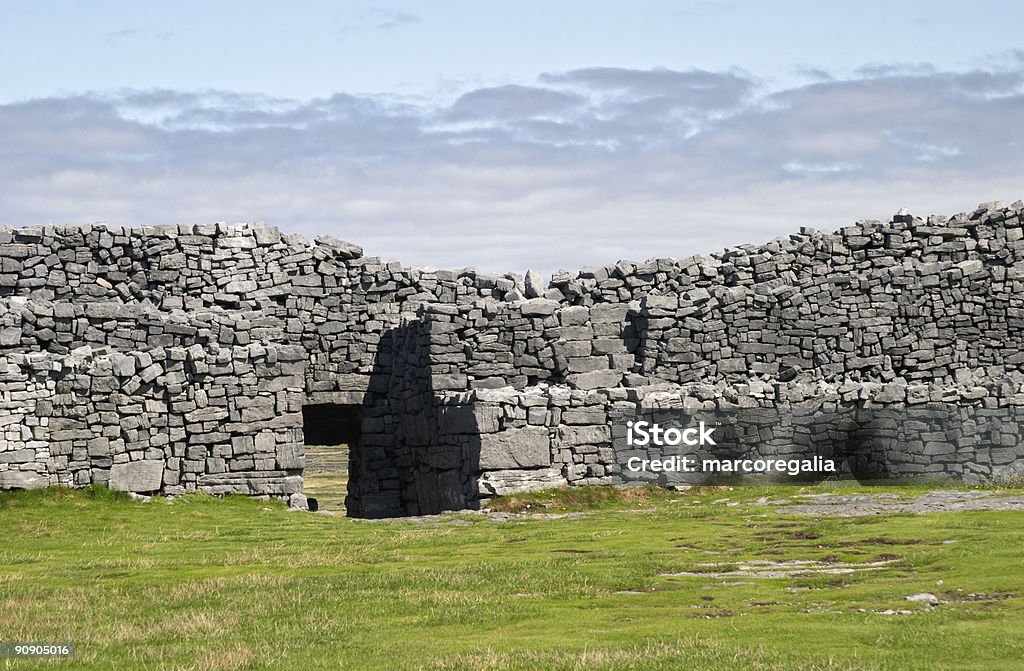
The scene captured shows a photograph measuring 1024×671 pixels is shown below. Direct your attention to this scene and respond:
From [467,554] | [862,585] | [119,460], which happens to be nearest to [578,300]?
[119,460]

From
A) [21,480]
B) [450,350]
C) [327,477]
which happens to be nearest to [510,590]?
[21,480]

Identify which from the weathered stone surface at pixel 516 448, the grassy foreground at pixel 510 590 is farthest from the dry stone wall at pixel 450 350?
the grassy foreground at pixel 510 590

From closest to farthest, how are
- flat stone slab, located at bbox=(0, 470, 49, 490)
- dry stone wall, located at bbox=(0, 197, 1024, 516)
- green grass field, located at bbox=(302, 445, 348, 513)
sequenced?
flat stone slab, located at bbox=(0, 470, 49, 490)
dry stone wall, located at bbox=(0, 197, 1024, 516)
green grass field, located at bbox=(302, 445, 348, 513)

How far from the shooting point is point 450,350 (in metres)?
29.5

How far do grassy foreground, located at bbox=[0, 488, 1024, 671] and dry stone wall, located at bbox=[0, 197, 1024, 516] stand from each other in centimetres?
213

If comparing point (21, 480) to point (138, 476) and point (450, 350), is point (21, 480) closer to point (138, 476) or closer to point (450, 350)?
point (138, 476)

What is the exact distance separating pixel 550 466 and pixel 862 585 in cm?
1144

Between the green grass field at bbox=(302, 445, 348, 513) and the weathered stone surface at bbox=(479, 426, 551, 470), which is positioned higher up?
the weathered stone surface at bbox=(479, 426, 551, 470)

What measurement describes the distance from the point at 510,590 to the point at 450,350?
44.2ft

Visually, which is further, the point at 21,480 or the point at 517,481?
the point at 517,481

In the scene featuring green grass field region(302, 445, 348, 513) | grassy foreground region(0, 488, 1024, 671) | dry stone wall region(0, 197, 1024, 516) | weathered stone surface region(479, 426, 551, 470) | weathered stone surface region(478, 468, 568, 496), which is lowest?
green grass field region(302, 445, 348, 513)

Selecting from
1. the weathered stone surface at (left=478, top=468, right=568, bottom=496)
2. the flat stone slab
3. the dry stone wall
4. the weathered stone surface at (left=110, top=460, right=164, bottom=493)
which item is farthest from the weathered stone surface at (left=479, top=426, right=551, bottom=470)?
the flat stone slab

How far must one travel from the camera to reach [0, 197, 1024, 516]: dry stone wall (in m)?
26.3

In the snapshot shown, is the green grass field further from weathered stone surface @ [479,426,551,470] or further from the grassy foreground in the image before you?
the grassy foreground
